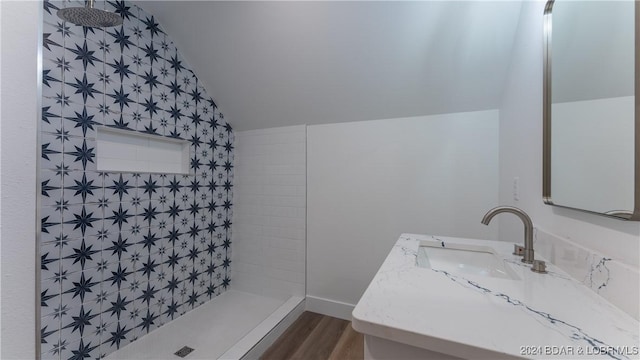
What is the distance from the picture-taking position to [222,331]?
5.88ft

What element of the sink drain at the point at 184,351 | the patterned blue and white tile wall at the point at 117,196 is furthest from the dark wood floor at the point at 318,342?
the patterned blue and white tile wall at the point at 117,196

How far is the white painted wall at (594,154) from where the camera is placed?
1.93ft

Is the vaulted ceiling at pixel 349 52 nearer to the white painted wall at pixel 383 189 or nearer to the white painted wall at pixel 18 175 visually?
the white painted wall at pixel 383 189

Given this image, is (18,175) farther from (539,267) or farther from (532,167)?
(532,167)

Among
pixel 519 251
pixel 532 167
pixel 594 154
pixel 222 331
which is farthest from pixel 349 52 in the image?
pixel 222 331

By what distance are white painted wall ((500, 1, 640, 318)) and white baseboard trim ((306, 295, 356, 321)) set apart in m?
1.25

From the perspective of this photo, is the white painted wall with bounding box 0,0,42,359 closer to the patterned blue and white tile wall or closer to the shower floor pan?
the patterned blue and white tile wall

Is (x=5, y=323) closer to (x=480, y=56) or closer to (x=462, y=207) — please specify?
(x=462, y=207)

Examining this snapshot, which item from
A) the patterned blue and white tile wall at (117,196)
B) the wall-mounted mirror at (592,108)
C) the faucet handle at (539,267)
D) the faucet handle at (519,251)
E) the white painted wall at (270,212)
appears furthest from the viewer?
the white painted wall at (270,212)

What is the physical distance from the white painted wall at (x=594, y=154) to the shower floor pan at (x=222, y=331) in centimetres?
177

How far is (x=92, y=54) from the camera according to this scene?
1385 millimetres

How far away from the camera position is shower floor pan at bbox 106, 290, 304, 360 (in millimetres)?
1536

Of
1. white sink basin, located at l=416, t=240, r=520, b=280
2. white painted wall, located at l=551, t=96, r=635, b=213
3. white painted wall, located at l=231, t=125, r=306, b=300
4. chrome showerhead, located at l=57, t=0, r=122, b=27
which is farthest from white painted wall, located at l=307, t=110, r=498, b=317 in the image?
chrome showerhead, located at l=57, t=0, r=122, b=27

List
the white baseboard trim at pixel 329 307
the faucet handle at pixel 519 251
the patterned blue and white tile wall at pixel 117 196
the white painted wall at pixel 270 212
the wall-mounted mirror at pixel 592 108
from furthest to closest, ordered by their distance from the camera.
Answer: the white painted wall at pixel 270 212 → the white baseboard trim at pixel 329 307 → the patterned blue and white tile wall at pixel 117 196 → the faucet handle at pixel 519 251 → the wall-mounted mirror at pixel 592 108
